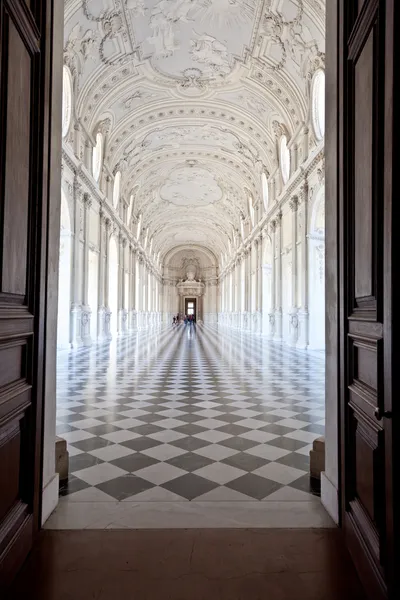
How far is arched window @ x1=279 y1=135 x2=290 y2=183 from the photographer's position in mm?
20052

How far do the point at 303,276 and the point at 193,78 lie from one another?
978cm

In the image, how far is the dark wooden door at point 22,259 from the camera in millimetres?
1968

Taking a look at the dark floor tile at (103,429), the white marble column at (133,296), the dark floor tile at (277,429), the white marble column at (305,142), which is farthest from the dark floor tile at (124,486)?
the white marble column at (133,296)

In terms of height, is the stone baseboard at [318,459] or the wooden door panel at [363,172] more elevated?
the wooden door panel at [363,172]

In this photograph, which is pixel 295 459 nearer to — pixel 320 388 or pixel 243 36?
pixel 320 388

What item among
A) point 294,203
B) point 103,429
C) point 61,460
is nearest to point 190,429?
point 103,429

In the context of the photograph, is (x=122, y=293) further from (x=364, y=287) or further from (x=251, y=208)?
(x=364, y=287)

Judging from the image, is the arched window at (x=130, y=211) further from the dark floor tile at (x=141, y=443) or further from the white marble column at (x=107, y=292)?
the dark floor tile at (x=141, y=443)

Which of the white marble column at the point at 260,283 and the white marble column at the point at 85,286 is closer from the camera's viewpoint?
the white marble column at the point at 85,286

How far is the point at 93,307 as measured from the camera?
790 inches

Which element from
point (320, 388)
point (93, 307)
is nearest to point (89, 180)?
point (93, 307)

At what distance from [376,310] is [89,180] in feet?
56.8

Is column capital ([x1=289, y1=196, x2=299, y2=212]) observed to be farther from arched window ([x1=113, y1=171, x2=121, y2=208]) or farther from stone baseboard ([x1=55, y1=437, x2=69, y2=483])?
stone baseboard ([x1=55, y1=437, x2=69, y2=483])

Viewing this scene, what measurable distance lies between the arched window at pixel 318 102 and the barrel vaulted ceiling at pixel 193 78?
0.47 meters
